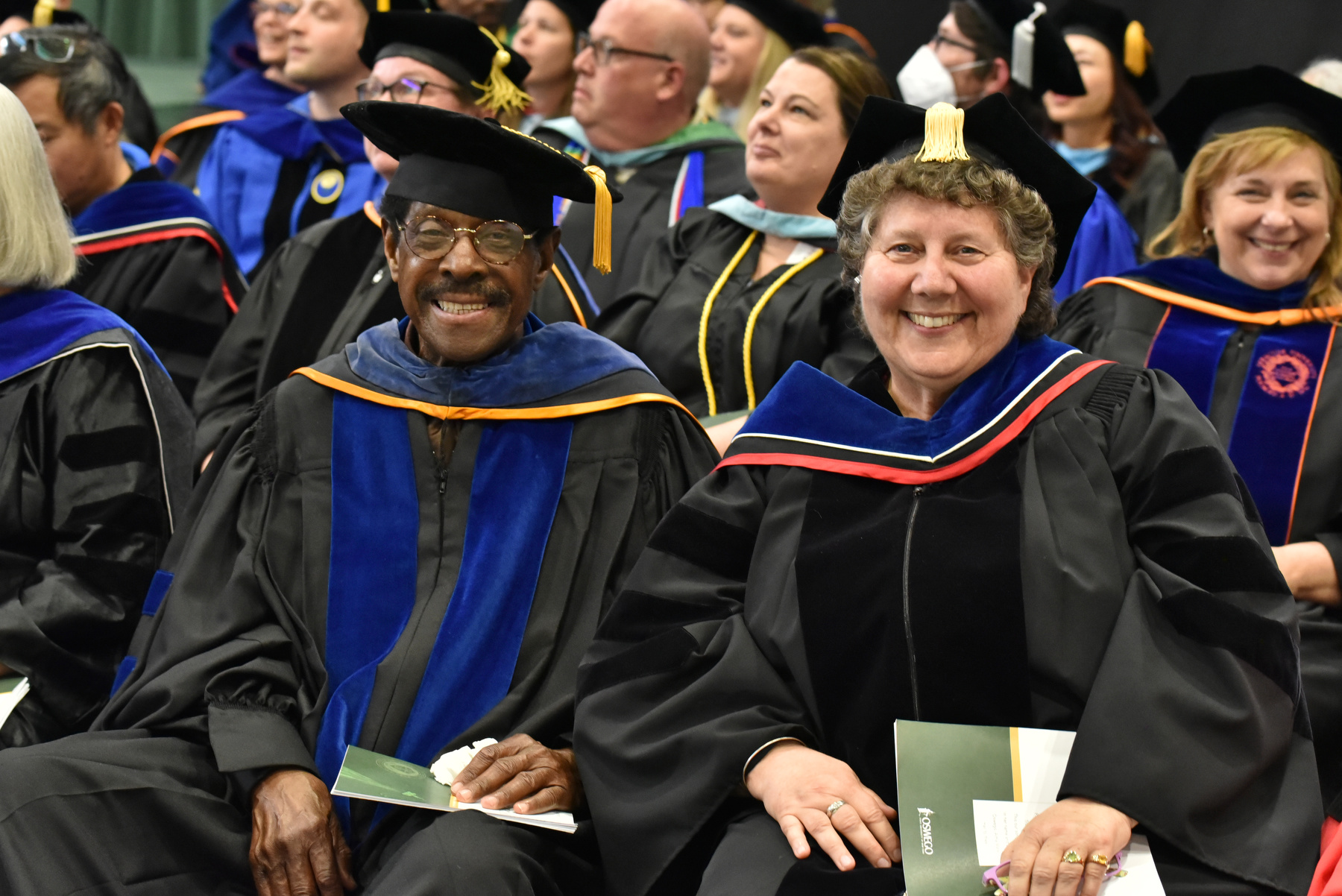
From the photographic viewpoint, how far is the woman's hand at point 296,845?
8.32ft

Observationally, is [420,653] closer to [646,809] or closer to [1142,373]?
[646,809]

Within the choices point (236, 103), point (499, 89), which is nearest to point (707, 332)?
point (499, 89)

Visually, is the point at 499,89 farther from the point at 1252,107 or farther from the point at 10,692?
the point at 10,692

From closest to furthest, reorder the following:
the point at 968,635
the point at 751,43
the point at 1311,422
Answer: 1. the point at 968,635
2. the point at 1311,422
3. the point at 751,43

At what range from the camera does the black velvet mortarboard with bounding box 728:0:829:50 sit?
5961mm

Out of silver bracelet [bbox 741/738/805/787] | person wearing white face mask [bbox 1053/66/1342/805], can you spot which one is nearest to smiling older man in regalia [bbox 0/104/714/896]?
silver bracelet [bbox 741/738/805/787]

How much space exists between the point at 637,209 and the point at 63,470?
243 cm

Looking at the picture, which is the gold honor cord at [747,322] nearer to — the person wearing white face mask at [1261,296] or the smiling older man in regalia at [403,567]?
the person wearing white face mask at [1261,296]

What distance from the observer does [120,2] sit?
9250 mm

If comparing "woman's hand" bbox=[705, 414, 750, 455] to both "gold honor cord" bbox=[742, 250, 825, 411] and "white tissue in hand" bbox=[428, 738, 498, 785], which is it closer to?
"gold honor cord" bbox=[742, 250, 825, 411]

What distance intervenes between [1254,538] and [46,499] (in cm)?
245

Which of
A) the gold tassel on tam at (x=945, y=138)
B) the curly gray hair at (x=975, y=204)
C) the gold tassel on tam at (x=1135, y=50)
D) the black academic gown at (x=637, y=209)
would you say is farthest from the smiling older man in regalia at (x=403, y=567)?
the gold tassel on tam at (x=1135, y=50)

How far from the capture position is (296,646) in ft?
9.39

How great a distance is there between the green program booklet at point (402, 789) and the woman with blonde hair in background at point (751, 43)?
367 cm
